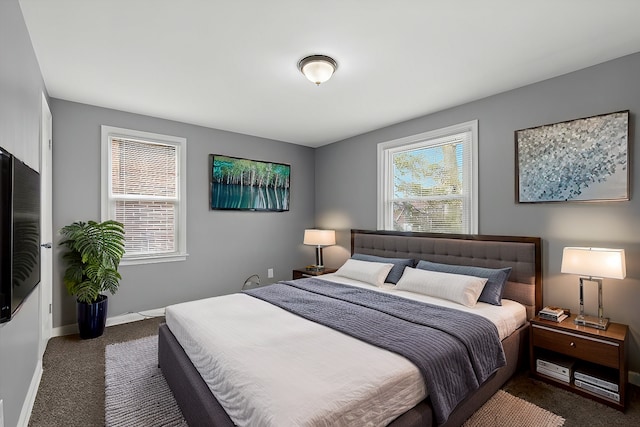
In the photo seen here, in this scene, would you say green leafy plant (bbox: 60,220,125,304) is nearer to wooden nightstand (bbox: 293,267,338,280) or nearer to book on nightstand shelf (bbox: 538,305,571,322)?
wooden nightstand (bbox: 293,267,338,280)

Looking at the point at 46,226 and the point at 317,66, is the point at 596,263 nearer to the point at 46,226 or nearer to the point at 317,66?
the point at 317,66

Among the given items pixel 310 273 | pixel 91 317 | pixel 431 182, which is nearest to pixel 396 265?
pixel 431 182

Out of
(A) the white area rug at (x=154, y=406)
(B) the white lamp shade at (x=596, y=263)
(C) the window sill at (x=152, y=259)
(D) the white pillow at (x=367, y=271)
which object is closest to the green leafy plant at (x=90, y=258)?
(C) the window sill at (x=152, y=259)

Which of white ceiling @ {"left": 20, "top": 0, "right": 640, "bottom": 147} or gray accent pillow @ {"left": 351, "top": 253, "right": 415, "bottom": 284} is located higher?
white ceiling @ {"left": 20, "top": 0, "right": 640, "bottom": 147}

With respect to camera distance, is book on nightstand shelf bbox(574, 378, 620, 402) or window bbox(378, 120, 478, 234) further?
window bbox(378, 120, 478, 234)

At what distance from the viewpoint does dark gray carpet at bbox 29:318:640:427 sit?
6.62ft

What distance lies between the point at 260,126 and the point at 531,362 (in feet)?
12.8

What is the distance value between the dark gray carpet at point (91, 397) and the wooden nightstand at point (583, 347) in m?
0.06

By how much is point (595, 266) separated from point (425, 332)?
1390mm

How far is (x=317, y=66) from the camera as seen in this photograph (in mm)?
2453

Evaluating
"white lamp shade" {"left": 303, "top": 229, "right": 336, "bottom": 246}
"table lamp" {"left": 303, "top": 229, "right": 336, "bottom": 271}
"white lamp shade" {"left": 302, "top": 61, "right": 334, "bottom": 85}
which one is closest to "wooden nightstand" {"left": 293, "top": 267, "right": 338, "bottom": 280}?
"table lamp" {"left": 303, "top": 229, "right": 336, "bottom": 271}

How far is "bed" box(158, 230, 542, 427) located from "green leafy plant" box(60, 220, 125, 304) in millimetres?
1178

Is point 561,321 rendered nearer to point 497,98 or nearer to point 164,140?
point 497,98

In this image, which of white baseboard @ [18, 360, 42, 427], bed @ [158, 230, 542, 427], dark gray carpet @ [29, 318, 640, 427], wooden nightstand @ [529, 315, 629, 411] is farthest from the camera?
wooden nightstand @ [529, 315, 629, 411]
